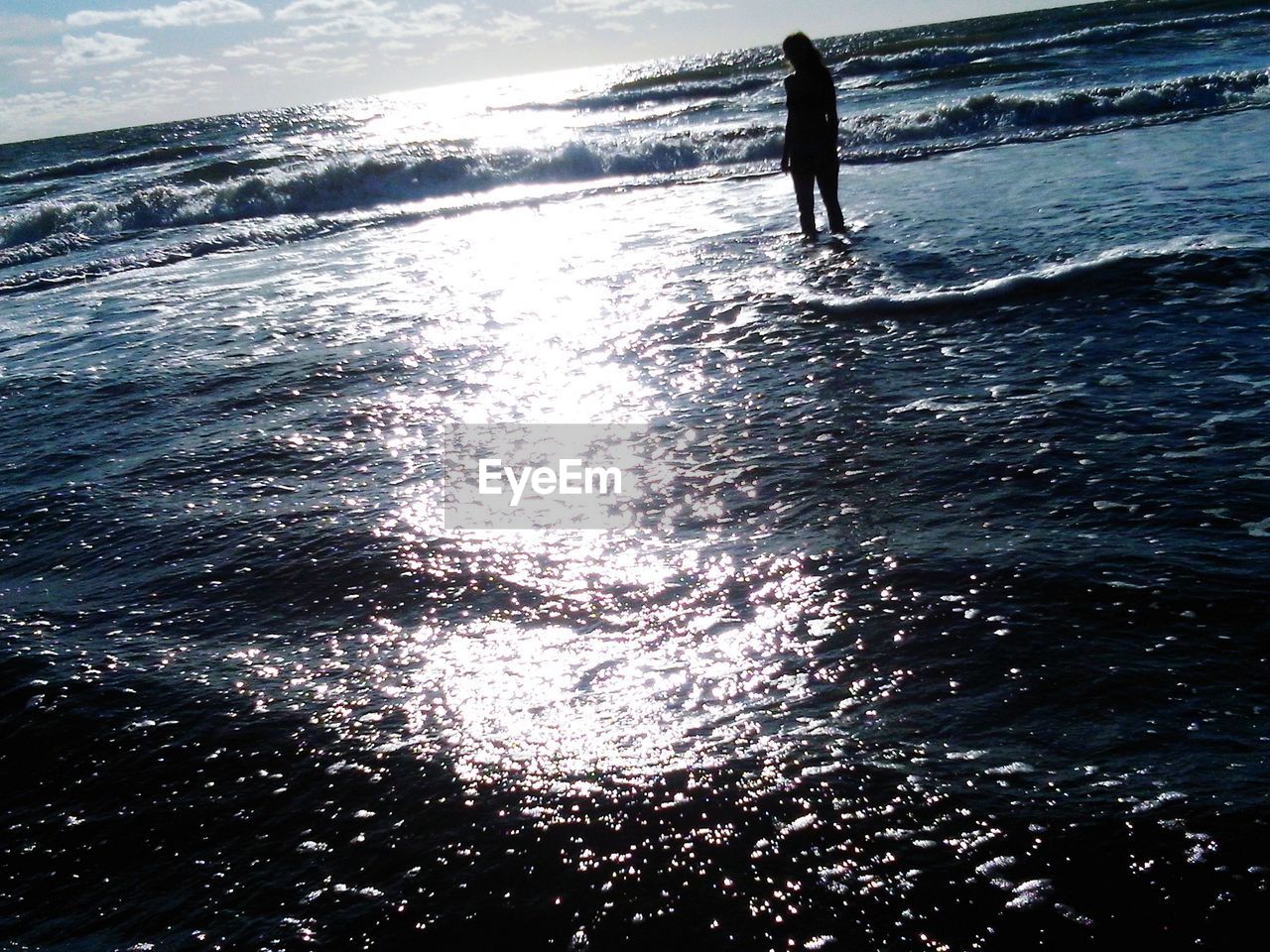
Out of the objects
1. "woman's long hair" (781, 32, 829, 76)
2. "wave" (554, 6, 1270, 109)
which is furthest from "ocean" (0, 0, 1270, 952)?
"wave" (554, 6, 1270, 109)

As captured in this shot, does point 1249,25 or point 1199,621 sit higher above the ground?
point 1249,25

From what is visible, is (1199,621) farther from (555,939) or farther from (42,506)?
(42,506)

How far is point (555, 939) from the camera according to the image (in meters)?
1.90

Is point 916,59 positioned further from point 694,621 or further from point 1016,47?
point 694,621

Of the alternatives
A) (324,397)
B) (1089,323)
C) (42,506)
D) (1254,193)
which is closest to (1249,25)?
(1254,193)

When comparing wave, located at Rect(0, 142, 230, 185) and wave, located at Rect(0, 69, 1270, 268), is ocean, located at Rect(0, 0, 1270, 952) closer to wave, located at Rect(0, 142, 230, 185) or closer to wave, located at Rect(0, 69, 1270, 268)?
wave, located at Rect(0, 69, 1270, 268)

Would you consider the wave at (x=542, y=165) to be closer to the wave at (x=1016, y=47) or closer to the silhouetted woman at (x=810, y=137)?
the silhouetted woman at (x=810, y=137)

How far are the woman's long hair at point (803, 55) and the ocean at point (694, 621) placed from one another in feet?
6.42

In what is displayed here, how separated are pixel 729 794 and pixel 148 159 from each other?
109ft

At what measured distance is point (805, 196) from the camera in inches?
342

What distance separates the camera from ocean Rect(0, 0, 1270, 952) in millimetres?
2020
